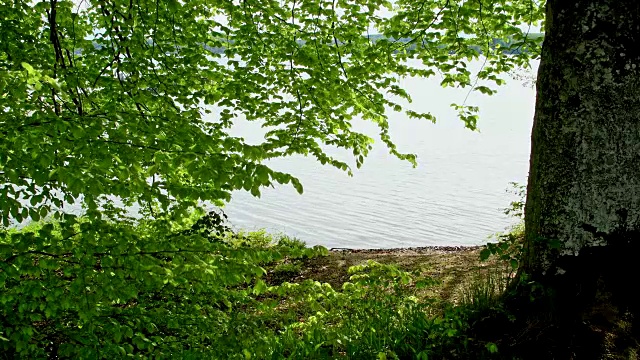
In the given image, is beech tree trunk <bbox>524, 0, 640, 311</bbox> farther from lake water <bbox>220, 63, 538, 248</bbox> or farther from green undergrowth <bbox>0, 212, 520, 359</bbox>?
lake water <bbox>220, 63, 538, 248</bbox>

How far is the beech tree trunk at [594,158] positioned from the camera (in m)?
3.32

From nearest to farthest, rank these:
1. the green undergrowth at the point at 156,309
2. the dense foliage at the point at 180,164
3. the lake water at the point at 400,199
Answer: the dense foliage at the point at 180,164 < the green undergrowth at the point at 156,309 < the lake water at the point at 400,199

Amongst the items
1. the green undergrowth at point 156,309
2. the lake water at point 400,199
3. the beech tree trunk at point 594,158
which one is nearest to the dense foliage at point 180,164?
the green undergrowth at point 156,309

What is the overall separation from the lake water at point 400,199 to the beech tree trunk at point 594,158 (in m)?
10.7

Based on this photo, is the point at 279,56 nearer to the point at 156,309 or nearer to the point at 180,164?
the point at 180,164

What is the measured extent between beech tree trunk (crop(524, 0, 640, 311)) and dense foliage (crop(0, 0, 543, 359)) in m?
0.94

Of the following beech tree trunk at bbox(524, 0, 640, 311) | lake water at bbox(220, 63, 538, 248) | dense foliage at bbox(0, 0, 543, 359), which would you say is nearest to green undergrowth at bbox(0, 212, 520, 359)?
dense foliage at bbox(0, 0, 543, 359)

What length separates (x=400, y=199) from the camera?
19.1 m

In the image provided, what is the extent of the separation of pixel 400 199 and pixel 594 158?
15769 mm

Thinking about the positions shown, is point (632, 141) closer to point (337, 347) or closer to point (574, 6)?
point (574, 6)

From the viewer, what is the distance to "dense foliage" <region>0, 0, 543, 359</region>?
319cm

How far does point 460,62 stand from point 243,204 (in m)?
13.0

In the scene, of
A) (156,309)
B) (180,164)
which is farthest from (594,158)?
(156,309)

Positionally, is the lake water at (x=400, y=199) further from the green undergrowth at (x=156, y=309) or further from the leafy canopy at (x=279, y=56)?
the green undergrowth at (x=156, y=309)
